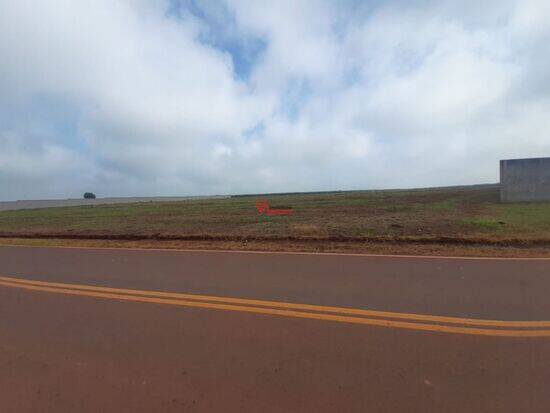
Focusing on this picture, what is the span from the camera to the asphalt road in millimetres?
2361

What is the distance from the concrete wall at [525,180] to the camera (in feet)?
59.6

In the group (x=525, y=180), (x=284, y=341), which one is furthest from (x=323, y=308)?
(x=525, y=180)

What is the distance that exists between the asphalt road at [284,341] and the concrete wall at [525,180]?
658 inches

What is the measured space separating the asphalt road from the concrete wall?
16711 millimetres

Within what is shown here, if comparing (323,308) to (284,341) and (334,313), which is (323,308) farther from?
(284,341)

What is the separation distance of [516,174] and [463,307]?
783 inches

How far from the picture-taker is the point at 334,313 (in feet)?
12.3

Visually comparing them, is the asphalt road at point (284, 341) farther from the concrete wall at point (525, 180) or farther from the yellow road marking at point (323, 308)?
the concrete wall at point (525, 180)

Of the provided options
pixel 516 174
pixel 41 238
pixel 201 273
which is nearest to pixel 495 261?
pixel 201 273

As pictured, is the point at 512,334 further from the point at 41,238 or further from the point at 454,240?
the point at 41,238

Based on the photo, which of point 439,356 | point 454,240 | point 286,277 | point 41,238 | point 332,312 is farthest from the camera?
point 41,238

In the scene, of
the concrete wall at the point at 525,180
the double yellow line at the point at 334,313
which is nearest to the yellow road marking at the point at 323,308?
the double yellow line at the point at 334,313

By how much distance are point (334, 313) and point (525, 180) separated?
2118cm

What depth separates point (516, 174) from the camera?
1869 centimetres
